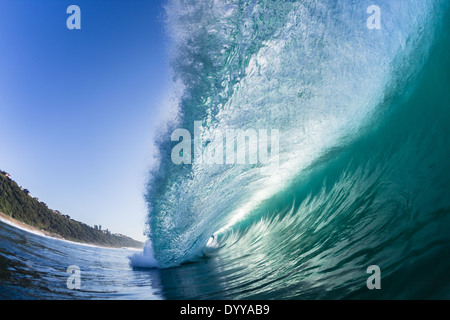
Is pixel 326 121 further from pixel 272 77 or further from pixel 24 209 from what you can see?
pixel 24 209

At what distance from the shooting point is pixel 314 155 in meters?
7.54

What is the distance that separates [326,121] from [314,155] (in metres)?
1.39

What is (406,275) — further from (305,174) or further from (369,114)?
(305,174)

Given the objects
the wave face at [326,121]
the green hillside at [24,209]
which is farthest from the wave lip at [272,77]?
the green hillside at [24,209]

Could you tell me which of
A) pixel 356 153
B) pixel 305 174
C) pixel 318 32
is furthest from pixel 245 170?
pixel 318 32

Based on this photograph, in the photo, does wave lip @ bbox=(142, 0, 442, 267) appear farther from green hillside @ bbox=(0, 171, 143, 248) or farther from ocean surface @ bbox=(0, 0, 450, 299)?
green hillside @ bbox=(0, 171, 143, 248)

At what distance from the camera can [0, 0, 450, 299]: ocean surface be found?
2598 millimetres

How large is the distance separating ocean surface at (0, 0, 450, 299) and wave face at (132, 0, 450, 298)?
0.03 m

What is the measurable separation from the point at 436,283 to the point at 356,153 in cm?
481

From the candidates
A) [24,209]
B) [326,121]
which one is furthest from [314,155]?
[24,209]

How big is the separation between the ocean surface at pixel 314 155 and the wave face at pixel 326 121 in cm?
3

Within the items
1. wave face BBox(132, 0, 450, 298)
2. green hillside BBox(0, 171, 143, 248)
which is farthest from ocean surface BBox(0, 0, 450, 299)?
green hillside BBox(0, 171, 143, 248)

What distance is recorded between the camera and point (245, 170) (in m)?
7.59

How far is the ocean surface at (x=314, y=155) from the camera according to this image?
8.52 ft
